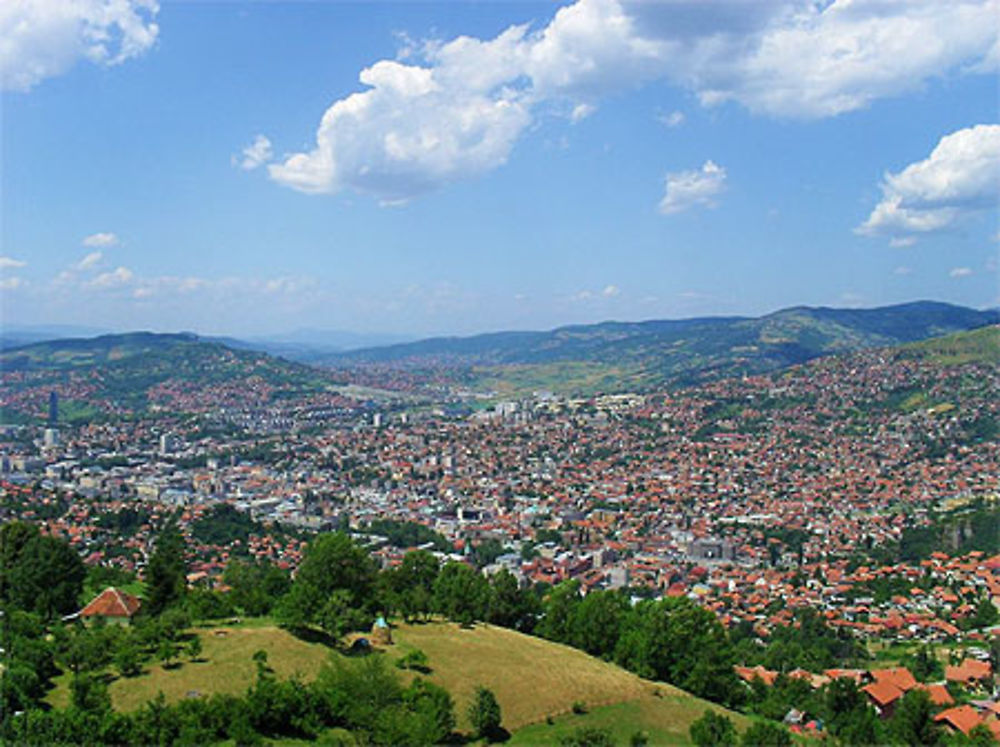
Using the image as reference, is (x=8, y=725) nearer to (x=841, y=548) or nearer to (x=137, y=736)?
(x=137, y=736)

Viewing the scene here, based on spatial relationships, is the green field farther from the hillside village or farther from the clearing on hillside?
the hillside village

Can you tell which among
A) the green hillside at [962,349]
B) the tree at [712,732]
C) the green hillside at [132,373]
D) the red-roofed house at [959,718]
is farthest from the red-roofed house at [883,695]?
the green hillside at [132,373]

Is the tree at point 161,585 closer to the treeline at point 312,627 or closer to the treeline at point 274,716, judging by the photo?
the treeline at point 312,627

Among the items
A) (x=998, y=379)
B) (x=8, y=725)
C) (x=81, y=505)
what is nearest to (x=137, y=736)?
(x=8, y=725)

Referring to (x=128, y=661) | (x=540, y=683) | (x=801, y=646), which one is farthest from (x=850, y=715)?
(x=128, y=661)

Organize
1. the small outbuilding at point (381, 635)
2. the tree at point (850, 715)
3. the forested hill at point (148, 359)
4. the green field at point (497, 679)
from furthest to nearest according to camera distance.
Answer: the forested hill at point (148, 359)
the small outbuilding at point (381, 635)
the tree at point (850, 715)
the green field at point (497, 679)

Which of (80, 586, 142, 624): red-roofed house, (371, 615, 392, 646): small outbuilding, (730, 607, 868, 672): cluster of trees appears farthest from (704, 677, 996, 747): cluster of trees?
(80, 586, 142, 624): red-roofed house

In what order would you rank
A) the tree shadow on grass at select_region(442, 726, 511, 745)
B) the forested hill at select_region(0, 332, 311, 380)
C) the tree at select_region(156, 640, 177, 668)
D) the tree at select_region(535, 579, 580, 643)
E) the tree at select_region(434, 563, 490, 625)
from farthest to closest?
the forested hill at select_region(0, 332, 311, 380) < the tree at select_region(535, 579, 580, 643) < the tree at select_region(434, 563, 490, 625) < the tree at select_region(156, 640, 177, 668) < the tree shadow on grass at select_region(442, 726, 511, 745)
